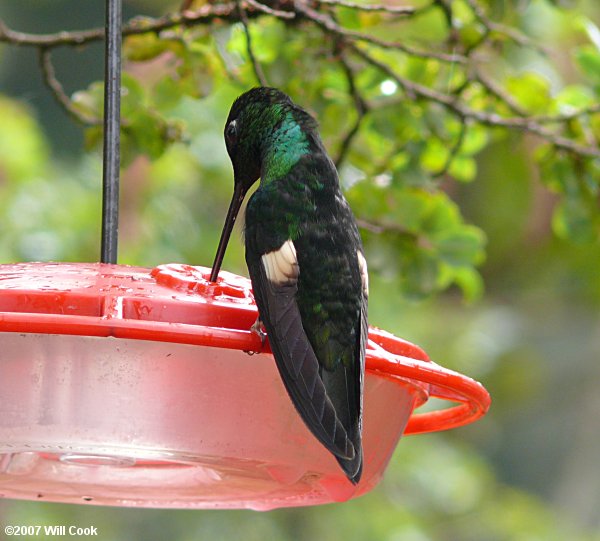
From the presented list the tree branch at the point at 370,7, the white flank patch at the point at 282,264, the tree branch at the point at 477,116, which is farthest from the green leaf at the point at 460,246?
the white flank patch at the point at 282,264

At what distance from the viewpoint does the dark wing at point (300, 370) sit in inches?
74.0

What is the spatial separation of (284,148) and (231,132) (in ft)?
0.43

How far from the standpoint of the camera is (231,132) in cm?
258

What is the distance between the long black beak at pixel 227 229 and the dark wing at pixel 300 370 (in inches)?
4.7

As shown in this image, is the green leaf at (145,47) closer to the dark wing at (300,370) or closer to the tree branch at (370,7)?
the tree branch at (370,7)

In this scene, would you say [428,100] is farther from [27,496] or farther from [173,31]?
[27,496]

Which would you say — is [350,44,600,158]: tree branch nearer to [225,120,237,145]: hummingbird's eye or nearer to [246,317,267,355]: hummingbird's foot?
[225,120,237,145]: hummingbird's eye

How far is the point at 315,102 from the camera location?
140 inches

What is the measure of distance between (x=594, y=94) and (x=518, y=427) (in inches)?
229

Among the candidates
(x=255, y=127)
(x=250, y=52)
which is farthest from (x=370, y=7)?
(x=255, y=127)

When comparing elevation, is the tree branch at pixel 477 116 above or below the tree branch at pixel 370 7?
below

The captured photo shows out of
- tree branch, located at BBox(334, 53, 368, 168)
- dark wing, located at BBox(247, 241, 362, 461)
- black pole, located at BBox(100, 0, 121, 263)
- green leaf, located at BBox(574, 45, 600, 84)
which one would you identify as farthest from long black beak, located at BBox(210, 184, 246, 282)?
green leaf, located at BBox(574, 45, 600, 84)

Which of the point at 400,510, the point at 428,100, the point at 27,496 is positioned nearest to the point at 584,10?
the point at 400,510

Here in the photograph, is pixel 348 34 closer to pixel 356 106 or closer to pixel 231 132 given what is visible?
pixel 356 106
